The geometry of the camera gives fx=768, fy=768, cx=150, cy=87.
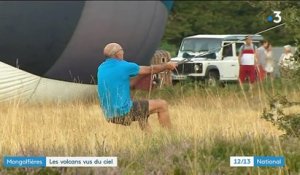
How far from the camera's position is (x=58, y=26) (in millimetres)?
10180

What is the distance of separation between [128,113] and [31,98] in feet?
11.4

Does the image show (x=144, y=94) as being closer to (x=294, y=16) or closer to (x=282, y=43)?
(x=294, y=16)

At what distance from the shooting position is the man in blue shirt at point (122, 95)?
758 cm

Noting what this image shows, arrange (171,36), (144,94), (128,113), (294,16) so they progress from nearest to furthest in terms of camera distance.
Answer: (294,16) < (128,113) < (144,94) < (171,36)

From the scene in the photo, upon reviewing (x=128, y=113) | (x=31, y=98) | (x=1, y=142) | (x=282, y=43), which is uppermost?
(x=282, y=43)

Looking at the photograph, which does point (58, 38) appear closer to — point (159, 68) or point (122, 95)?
point (122, 95)

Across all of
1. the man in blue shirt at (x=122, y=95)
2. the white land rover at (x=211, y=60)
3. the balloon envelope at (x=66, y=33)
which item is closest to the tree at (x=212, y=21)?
the white land rover at (x=211, y=60)

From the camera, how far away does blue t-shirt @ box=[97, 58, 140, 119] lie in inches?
301

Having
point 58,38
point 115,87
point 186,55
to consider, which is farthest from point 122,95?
point 186,55

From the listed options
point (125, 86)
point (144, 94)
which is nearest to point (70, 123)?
point (125, 86)

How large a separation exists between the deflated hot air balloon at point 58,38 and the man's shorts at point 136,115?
2.84 m

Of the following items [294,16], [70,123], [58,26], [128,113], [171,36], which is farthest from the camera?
[171,36]

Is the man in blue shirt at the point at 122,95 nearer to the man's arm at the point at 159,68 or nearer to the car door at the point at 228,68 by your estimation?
the man's arm at the point at 159,68

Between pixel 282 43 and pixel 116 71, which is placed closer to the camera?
pixel 116 71
